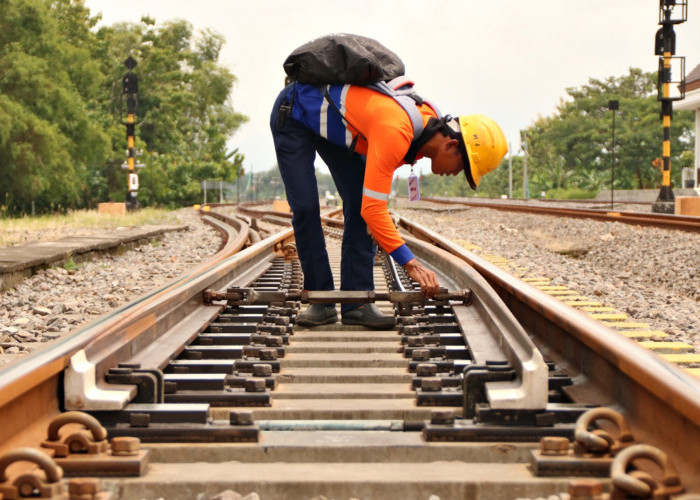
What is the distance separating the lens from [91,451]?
2.10 metres

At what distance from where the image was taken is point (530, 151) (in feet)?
278

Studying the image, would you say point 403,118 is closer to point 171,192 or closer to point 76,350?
point 76,350

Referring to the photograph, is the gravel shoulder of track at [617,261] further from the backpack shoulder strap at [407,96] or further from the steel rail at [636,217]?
the backpack shoulder strap at [407,96]

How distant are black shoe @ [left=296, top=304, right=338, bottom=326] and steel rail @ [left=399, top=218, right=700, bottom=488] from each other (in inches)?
40.7

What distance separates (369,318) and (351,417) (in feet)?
4.82

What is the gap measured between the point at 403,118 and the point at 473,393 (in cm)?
132

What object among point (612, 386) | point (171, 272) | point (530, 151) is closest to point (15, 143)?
point (171, 272)

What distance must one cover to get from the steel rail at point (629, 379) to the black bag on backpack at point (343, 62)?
120 cm

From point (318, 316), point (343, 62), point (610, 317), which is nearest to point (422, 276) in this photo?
point (318, 316)

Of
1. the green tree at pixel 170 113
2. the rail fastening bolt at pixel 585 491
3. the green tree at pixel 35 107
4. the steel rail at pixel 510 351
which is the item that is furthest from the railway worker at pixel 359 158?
the green tree at pixel 170 113

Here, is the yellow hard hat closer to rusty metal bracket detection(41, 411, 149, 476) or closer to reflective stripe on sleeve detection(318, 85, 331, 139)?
reflective stripe on sleeve detection(318, 85, 331, 139)

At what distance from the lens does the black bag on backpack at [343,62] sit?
11.3 feet

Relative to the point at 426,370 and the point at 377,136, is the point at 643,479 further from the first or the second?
the point at 377,136

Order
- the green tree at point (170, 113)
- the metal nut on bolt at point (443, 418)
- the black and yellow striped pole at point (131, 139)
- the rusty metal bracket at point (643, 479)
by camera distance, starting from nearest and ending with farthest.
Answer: the rusty metal bracket at point (643, 479) → the metal nut on bolt at point (443, 418) → the black and yellow striped pole at point (131, 139) → the green tree at point (170, 113)
